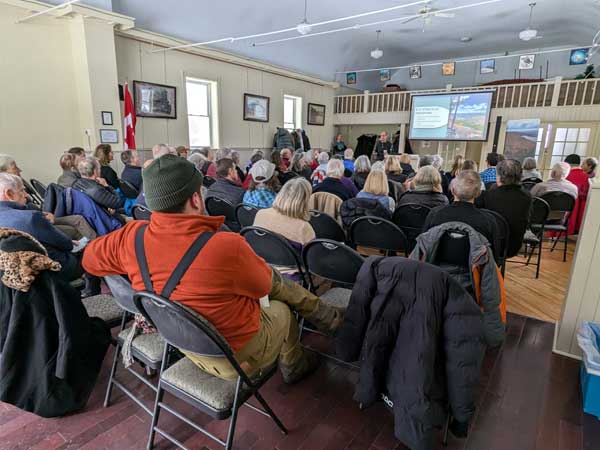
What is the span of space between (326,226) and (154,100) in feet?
17.7

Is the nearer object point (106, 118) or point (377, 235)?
point (377, 235)

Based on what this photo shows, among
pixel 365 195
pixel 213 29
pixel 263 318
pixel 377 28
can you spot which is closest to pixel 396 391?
pixel 263 318

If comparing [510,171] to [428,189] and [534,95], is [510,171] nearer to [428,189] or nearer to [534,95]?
[428,189]

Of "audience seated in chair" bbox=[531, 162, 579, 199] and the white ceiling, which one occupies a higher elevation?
the white ceiling

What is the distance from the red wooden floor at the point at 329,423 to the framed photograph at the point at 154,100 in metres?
5.64

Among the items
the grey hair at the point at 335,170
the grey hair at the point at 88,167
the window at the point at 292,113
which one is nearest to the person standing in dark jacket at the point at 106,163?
the grey hair at the point at 88,167

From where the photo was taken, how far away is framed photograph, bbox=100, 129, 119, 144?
5.47m

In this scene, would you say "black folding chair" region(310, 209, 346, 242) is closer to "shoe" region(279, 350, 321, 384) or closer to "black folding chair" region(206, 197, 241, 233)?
"black folding chair" region(206, 197, 241, 233)

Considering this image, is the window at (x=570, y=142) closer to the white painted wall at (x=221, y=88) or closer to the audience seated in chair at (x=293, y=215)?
the white painted wall at (x=221, y=88)

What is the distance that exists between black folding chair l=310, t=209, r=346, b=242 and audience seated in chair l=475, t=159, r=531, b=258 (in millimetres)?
1483

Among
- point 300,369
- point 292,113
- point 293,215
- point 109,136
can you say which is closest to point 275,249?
point 293,215

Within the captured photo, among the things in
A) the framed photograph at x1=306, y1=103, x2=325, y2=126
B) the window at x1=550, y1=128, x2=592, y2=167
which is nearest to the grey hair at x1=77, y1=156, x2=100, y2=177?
the framed photograph at x1=306, y1=103, x2=325, y2=126

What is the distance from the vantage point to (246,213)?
9.47 feet

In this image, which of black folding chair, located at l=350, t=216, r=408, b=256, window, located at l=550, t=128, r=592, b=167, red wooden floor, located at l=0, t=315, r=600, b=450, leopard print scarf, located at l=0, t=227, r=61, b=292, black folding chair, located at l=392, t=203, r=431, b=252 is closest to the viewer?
leopard print scarf, located at l=0, t=227, r=61, b=292
